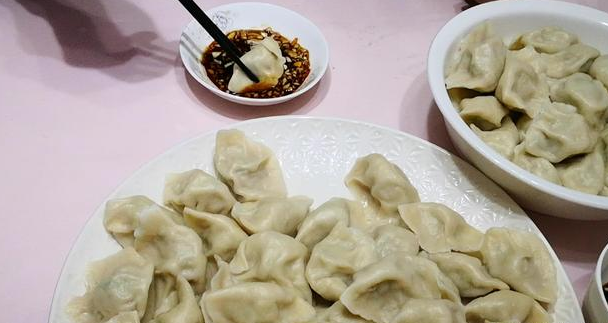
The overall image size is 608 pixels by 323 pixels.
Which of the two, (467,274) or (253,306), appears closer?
(253,306)

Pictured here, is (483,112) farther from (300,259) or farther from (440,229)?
(300,259)

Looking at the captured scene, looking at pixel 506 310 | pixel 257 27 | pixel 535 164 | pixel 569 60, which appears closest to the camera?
pixel 506 310

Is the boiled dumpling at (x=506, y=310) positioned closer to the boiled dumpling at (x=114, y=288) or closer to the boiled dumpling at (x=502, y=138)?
the boiled dumpling at (x=502, y=138)

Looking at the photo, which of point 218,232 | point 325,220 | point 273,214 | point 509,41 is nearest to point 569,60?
point 509,41

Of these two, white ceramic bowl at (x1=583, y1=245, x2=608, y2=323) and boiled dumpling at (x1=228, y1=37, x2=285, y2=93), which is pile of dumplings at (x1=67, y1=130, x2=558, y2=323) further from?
boiled dumpling at (x1=228, y1=37, x2=285, y2=93)

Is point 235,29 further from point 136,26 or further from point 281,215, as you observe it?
point 281,215

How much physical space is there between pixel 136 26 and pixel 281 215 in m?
1.10

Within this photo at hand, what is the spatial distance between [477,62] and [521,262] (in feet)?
2.03

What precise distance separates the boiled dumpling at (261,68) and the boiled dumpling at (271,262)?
62 cm

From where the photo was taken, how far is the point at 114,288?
1435 mm

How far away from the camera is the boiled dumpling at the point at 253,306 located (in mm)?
1393

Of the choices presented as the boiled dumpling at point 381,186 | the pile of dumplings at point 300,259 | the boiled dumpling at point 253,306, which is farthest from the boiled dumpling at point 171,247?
the boiled dumpling at point 381,186

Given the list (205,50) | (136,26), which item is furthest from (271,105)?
(136,26)

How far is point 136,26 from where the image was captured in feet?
7.37
